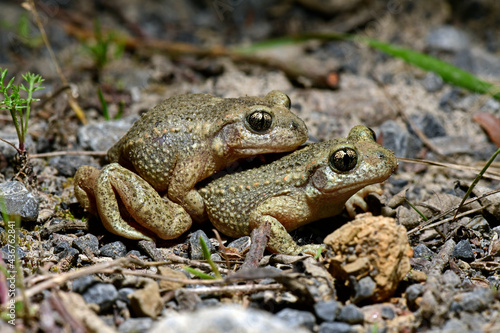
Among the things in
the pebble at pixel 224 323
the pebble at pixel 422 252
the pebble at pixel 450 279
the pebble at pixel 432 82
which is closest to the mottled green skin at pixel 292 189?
the pebble at pixel 422 252

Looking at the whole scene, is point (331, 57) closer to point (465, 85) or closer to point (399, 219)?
point (465, 85)

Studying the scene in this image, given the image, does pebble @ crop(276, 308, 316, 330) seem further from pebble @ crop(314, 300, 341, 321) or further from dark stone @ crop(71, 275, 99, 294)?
dark stone @ crop(71, 275, 99, 294)

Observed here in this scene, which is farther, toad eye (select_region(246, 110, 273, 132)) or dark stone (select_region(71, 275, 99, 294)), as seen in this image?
toad eye (select_region(246, 110, 273, 132))

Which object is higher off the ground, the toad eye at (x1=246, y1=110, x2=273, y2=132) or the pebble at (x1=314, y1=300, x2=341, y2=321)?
the toad eye at (x1=246, y1=110, x2=273, y2=132)

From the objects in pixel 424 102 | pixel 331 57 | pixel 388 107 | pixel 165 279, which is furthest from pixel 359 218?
pixel 331 57

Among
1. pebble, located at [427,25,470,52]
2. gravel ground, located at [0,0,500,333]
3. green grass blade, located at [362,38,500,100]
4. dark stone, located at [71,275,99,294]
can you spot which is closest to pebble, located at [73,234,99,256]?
gravel ground, located at [0,0,500,333]

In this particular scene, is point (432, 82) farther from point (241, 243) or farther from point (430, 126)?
point (241, 243)
